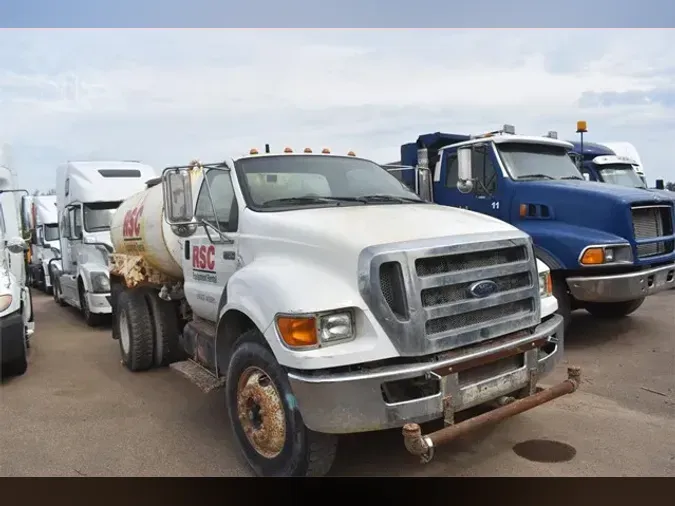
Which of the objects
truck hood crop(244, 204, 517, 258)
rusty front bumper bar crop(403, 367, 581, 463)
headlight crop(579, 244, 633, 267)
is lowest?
Result: rusty front bumper bar crop(403, 367, 581, 463)

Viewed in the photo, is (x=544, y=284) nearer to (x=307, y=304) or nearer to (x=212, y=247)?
(x=307, y=304)

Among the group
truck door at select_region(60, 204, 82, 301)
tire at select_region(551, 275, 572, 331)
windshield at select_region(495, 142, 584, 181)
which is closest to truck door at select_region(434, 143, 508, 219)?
windshield at select_region(495, 142, 584, 181)

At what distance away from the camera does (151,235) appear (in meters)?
6.09

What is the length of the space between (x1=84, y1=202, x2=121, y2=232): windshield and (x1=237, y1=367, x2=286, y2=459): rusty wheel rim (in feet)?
24.5

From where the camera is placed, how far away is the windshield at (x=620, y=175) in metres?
A: 10.9

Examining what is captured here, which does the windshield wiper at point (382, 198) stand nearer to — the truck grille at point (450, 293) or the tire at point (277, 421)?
the truck grille at point (450, 293)

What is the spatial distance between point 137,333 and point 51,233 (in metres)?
11.0

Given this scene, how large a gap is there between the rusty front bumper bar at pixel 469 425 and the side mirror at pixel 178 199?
92.8 inches

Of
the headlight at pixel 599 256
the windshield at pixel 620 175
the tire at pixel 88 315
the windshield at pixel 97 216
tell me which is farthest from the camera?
the windshield at pixel 620 175

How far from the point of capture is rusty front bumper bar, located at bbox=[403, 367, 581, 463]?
3.07 m

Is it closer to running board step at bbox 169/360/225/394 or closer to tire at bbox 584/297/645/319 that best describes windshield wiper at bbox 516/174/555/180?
tire at bbox 584/297/645/319

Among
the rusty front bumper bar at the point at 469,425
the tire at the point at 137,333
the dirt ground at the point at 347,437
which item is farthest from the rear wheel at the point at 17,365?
the rusty front bumper bar at the point at 469,425

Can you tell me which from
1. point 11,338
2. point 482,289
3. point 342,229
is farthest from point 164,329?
point 482,289

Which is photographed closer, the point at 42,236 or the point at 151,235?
the point at 151,235
